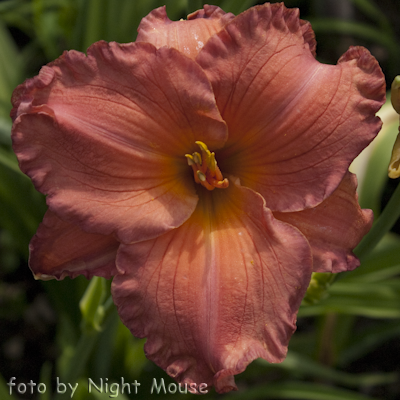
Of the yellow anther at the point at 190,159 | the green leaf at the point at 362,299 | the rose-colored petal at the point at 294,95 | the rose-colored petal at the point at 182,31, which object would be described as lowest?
the green leaf at the point at 362,299

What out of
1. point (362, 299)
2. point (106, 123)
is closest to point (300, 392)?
point (362, 299)

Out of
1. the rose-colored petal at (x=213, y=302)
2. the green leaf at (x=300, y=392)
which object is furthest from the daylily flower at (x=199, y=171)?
the green leaf at (x=300, y=392)

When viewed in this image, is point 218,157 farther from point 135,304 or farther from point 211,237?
point 135,304

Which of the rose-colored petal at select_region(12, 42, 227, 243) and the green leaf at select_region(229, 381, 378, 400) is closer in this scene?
the rose-colored petal at select_region(12, 42, 227, 243)

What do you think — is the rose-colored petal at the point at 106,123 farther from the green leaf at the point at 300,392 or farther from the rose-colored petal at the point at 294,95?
the green leaf at the point at 300,392

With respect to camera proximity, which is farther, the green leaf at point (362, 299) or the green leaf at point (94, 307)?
the green leaf at point (362, 299)

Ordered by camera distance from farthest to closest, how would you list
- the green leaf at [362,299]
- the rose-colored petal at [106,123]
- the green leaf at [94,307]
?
the green leaf at [362,299] → the green leaf at [94,307] → the rose-colored petal at [106,123]

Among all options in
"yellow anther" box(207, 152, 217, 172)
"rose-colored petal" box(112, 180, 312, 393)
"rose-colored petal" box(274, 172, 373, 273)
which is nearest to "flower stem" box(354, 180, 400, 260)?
"rose-colored petal" box(274, 172, 373, 273)

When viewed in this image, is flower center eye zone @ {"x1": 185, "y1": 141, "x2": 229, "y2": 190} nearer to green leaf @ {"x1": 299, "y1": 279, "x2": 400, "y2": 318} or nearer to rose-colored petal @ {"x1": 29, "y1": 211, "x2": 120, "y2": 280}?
rose-colored petal @ {"x1": 29, "y1": 211, "x2": 120, "y2": 280}

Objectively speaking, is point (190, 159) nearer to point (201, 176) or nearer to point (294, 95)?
point (201, 176)
